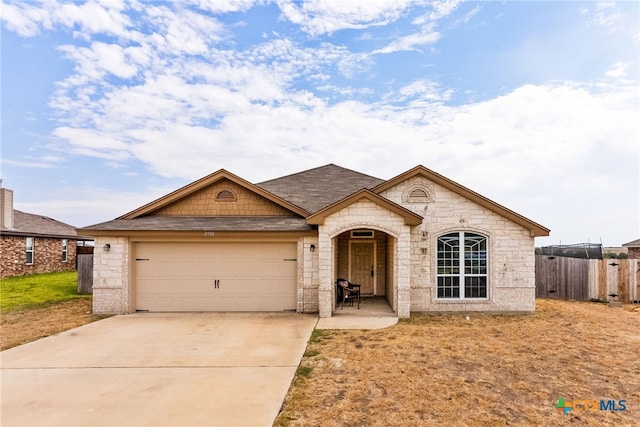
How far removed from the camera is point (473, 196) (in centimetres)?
1057

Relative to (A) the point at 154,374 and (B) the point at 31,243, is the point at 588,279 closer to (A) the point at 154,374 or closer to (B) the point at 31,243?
(A) the point at 154,374

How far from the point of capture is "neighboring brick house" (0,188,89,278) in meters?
18.9

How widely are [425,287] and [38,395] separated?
958 cm

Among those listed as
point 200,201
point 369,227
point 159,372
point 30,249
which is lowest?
point 159,372

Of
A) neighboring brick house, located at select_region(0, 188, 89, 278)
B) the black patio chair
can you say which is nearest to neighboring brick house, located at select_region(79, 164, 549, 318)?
the black patio chair

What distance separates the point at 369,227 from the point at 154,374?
650 cm

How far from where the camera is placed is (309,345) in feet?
23.8

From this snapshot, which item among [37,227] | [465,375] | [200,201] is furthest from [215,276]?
[37,227]

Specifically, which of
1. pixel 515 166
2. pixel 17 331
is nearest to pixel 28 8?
pixel 17 331

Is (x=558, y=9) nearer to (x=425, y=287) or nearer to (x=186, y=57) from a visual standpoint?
(x=425, y=287)

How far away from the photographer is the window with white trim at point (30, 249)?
2027 cm

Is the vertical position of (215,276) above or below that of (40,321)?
above

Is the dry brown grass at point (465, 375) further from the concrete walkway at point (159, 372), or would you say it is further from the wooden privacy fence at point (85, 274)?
the wooden privacy fence at point (85, 274)

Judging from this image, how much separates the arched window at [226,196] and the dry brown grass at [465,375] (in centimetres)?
619
